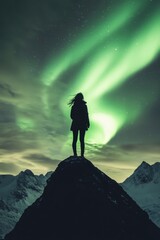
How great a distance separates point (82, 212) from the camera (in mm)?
22438

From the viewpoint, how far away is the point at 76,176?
2392cm

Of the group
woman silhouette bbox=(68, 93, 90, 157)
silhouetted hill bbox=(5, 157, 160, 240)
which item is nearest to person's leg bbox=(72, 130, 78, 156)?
woman silhouette bbox=(68, 93, 90, 157)

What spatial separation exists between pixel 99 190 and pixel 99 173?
1776mm

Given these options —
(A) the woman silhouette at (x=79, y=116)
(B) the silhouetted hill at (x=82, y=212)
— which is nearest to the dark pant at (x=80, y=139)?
Result: (A) the woman silhouette at (x=79, y=116)

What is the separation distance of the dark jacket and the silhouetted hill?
2.06 m

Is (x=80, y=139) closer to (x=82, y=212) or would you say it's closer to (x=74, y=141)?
(x=74, y=141)

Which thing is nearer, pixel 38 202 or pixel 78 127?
pixel 38 202

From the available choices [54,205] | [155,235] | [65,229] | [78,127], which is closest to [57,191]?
[54,205]

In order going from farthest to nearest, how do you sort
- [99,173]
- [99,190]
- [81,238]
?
1. [99,173]
2. [99,190]
3. [81,238]

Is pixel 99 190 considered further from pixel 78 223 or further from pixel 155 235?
pixel 155 235

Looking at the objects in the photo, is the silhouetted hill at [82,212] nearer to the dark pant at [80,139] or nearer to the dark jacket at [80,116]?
the dark pant at [80,139]

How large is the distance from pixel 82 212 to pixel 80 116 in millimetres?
6029

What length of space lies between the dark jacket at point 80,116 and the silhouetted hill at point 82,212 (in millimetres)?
2065

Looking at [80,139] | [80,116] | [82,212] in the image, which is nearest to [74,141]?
[80,139]
